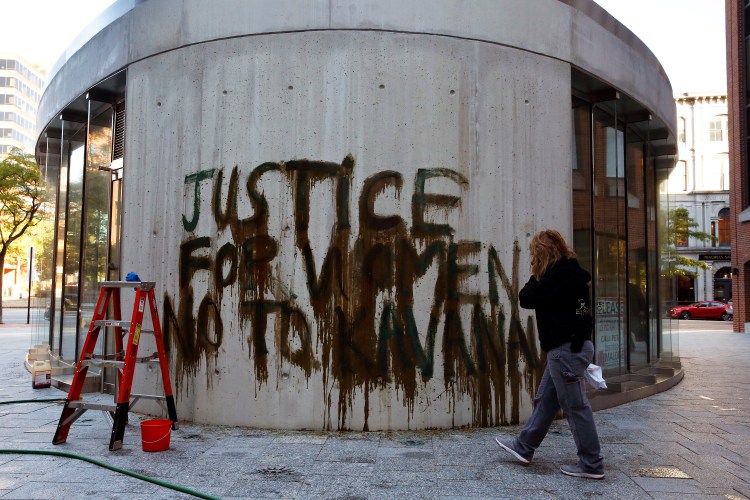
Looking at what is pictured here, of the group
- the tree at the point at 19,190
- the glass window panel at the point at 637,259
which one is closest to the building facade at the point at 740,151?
the glass window panel at the point at 637,259

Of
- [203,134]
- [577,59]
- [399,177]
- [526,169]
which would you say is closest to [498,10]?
[577,59]

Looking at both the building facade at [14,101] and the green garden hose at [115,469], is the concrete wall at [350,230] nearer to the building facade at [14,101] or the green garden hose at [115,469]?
the green garden hose at [115,469]

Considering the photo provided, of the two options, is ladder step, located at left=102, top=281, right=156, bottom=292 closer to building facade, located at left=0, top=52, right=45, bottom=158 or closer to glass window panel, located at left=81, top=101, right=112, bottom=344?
glass window panel, located at left=81, top=101, right=112, bottom=344

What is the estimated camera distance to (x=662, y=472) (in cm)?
455

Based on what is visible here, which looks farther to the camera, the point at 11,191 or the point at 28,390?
the point at 11,191

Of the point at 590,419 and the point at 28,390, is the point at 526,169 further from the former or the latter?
the point at 28,390

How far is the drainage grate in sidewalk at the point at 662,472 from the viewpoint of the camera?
446 centimetres

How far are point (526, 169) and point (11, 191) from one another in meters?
22.6

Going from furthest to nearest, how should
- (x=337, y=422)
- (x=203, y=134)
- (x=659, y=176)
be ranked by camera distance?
(x=659, y=176)
(x=203, y=134)
(x=337, y=422)

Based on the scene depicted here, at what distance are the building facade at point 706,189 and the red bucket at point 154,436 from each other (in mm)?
46586

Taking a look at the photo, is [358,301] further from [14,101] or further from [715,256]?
[14,101]

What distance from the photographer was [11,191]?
23.0 metres

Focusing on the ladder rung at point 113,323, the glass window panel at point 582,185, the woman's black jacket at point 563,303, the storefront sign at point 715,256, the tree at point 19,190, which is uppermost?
the tree at point 19,190

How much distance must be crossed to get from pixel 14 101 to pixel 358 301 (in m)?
109
